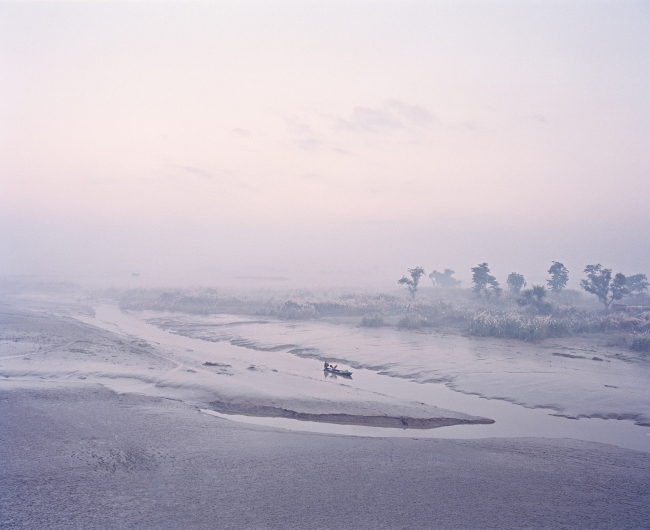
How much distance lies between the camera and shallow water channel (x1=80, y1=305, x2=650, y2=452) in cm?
1176

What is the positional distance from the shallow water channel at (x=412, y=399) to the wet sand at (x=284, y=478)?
1.15m

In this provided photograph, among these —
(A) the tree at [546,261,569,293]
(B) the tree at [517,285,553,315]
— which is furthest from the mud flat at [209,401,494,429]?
(A) the tree at [546,261,569,293]

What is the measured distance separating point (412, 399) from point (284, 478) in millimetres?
7861

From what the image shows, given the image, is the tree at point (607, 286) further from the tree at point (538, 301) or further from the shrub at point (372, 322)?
the shrub at point (372, 322)

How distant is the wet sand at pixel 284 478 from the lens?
6809 millimetres

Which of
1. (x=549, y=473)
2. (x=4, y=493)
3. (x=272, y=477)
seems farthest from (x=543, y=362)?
(x=4, y=493)

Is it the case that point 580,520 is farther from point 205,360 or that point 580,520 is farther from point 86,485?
point 205,360

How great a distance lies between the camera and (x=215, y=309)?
45.4 metres

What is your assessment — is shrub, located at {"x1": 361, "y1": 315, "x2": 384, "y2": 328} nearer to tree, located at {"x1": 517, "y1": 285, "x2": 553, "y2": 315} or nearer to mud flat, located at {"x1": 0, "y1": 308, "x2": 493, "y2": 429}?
tree, located at {"x1": 517, "y1": 285, "x2": 553, "y2": 315}

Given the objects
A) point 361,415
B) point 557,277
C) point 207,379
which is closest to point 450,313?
point 207,379

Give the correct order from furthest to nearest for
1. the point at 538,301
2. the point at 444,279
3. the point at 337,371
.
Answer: the point at 444,279 < the point at 538,301 < the point at 337,371

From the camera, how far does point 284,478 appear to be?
8.16m

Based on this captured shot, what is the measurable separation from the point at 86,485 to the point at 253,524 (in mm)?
2903

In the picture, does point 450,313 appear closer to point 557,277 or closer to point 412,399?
point 412,399
